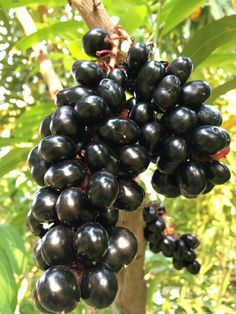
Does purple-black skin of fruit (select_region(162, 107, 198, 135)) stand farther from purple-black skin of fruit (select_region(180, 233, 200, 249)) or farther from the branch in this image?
purple-black skin of fruit (select_region(180, 233, 200, 249))

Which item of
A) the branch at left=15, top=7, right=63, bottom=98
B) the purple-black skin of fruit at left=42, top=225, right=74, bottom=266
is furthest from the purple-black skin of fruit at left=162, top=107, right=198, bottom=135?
the branch at left=15, top=7, right=63, bottom=98

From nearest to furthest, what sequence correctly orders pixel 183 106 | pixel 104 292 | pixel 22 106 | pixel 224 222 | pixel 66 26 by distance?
pixel 104 292 < pixel 183 106 < pixel 66 26 < pixel 224 222 < pixel 22 106

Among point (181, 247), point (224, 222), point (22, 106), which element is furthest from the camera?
point (22, 106)

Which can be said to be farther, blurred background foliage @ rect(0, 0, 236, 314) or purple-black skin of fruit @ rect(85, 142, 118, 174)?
blurred background foliage @ rect(0, 0, 236, 314)

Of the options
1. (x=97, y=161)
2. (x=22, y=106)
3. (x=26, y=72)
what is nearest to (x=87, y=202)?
(x=97, y=161)

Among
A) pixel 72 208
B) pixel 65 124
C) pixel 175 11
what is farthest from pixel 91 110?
pixel 175 11

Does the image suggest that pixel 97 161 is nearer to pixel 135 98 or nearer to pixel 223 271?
pixel 135 98

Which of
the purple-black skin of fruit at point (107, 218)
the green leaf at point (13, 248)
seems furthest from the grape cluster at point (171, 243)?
the purple-black skin of fruit at point (107, 218)
